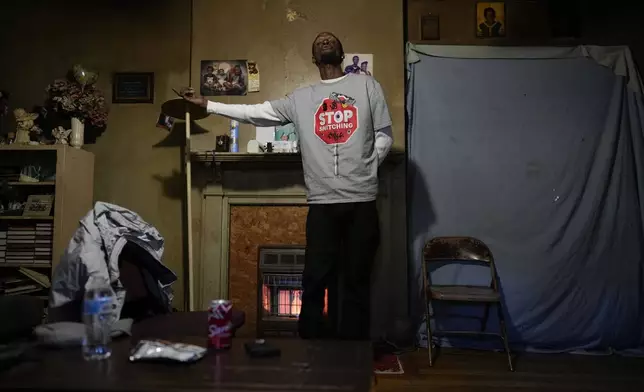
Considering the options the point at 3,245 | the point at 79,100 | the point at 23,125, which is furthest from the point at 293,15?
the point at 3,245

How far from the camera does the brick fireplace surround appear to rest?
3004 mm

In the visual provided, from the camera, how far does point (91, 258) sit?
1836 millimetres

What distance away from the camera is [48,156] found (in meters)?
3.15

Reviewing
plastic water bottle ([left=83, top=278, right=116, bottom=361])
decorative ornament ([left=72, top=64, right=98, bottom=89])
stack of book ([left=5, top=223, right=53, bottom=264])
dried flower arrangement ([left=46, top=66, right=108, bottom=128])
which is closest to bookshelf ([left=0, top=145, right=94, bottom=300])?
stack of book ([left=5, top=223, right=53, bottom=264])

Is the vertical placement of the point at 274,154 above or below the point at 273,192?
above

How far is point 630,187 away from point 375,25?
198cm

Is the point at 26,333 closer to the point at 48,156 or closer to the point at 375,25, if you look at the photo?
the point at 48,156

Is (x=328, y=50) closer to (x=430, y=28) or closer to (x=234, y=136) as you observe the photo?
(x=234, y=136)

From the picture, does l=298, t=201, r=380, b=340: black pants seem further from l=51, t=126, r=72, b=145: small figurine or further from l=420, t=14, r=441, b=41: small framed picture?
l=51, t=126, r=72, b=145: small figurine

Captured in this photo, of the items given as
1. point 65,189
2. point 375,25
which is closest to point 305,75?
point 375,25

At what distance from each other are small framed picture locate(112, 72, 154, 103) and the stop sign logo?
147 centimetres

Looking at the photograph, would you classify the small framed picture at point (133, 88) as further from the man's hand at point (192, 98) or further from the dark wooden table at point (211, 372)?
the dark wooden table at point (211, 372)

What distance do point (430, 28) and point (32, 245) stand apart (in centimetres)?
299

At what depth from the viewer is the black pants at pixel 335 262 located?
7.95 feet
